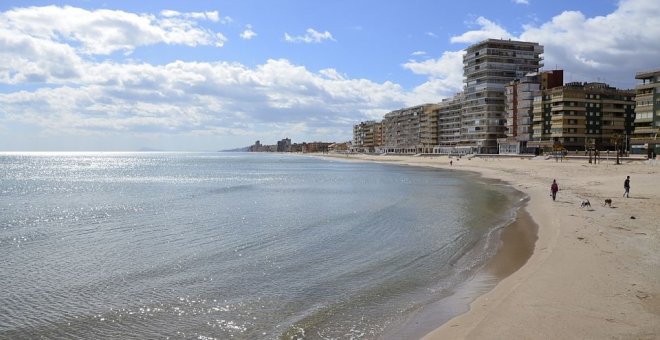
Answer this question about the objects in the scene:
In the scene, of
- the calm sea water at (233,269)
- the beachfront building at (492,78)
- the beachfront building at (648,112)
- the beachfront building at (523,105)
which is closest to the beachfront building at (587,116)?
the beachfront building at (523,105)

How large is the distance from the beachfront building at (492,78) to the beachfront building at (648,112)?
55.3 meters

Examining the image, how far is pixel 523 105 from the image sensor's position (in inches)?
5143

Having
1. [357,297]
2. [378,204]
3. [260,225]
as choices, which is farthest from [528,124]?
[357,297]

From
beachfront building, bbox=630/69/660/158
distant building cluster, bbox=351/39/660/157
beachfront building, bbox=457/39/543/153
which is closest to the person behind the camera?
beachfront building, bbox=630/69/660/158

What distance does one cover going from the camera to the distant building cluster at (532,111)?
91906 millimetres

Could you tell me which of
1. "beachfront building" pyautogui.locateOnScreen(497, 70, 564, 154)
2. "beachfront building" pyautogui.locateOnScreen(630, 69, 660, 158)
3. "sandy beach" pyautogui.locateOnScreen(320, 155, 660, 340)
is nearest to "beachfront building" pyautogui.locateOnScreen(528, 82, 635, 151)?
"beachfront building" pyautogui.locateOnScreen(497, 70, 564, 154)

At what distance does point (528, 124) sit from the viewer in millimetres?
128750

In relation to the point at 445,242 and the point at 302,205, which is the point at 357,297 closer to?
the point at 445,242

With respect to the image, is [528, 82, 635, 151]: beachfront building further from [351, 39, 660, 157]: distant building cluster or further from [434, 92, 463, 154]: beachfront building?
[434, 92, 463, 154]: beachfront building

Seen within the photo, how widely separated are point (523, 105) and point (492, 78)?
1959 cm

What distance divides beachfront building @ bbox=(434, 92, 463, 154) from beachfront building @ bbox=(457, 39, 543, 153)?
12178 mm

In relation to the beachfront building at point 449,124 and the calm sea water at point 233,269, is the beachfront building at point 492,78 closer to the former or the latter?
the beachfront building at point 449,124

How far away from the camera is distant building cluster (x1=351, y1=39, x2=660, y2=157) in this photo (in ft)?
302

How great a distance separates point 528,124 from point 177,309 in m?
129
